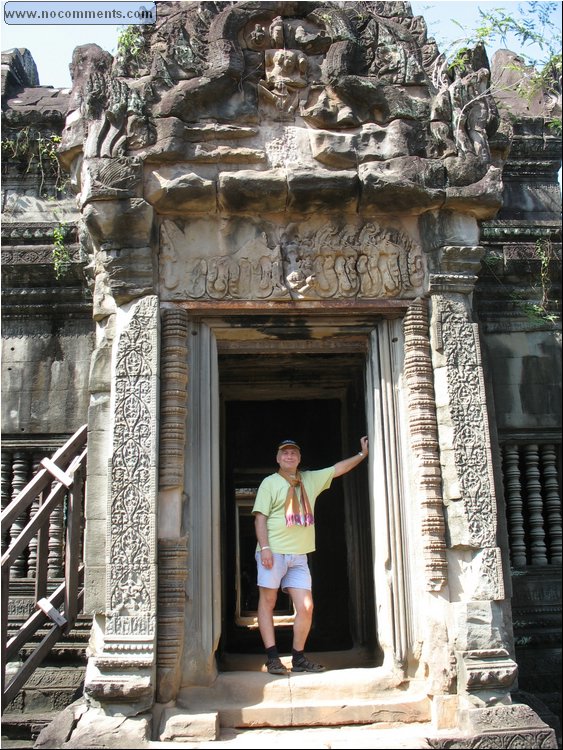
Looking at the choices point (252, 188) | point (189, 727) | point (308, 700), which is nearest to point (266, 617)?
point (308, 700)

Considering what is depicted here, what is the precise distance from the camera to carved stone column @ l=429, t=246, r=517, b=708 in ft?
16.1

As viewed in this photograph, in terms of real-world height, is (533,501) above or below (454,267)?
below

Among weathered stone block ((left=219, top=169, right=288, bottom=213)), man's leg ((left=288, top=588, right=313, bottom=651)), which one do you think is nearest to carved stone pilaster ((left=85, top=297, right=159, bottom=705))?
weathered stone block ((left=219, top=169, right=288, bottom=213))

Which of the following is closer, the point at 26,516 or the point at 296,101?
the point at 296,101

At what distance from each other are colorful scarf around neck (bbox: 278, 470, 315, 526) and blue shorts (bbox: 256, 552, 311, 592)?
0.26m

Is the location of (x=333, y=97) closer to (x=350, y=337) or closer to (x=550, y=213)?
(x=350, y=337)

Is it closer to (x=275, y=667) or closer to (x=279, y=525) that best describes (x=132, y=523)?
(x=279, y=525)

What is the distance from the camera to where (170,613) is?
4.97 m

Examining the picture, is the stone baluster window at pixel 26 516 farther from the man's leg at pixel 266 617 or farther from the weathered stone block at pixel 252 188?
the weathered stone block at pixel 252 188

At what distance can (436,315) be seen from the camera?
548 centimetres

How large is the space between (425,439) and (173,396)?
71.2 inches

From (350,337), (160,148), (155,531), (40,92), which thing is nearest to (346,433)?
(350,337)

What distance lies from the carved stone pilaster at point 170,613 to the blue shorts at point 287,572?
28.9 inches

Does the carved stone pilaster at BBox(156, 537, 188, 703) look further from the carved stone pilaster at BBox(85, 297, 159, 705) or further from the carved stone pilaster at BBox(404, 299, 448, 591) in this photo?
the carved stone pilaster at BBox(404, 299, 448, 591)
